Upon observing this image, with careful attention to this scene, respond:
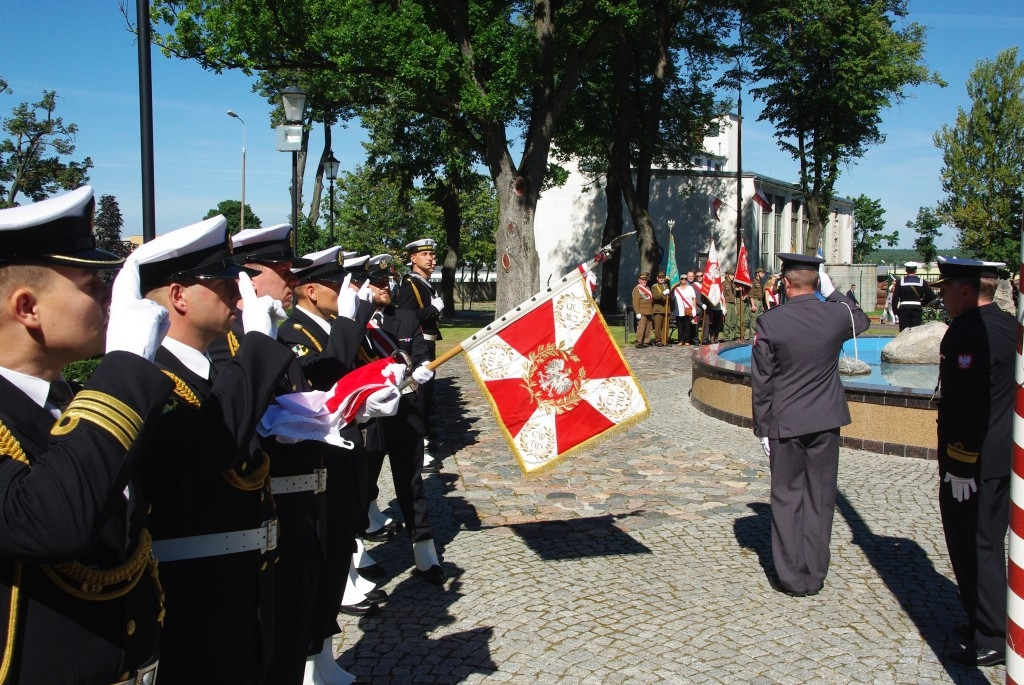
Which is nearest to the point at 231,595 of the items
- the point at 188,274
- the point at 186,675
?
the point at 186,675

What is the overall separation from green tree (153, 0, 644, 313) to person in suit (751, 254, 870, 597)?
1306 cm

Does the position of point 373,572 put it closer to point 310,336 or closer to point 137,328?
point 310,336

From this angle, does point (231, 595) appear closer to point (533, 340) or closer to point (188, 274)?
point (188, 274)

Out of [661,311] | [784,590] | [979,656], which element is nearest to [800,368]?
[784,590]

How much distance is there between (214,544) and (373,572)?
355cm

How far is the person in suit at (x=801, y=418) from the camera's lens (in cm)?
586

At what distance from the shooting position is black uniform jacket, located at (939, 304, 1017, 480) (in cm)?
486

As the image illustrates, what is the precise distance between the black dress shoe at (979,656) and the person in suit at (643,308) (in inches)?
730

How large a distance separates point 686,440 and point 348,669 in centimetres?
704

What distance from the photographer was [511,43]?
63.6 ft

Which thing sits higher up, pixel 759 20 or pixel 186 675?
pixel 759 20

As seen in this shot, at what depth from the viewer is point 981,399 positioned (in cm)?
488

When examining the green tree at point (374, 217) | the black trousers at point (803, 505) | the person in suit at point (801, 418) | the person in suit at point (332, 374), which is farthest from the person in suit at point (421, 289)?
the green tree at point (374, 217)

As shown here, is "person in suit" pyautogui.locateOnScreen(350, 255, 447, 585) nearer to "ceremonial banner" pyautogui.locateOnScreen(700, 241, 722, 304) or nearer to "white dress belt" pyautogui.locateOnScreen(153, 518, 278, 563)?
"white dress belt" pyautogui.locateOnScreen(153, 518, 278, 563)
